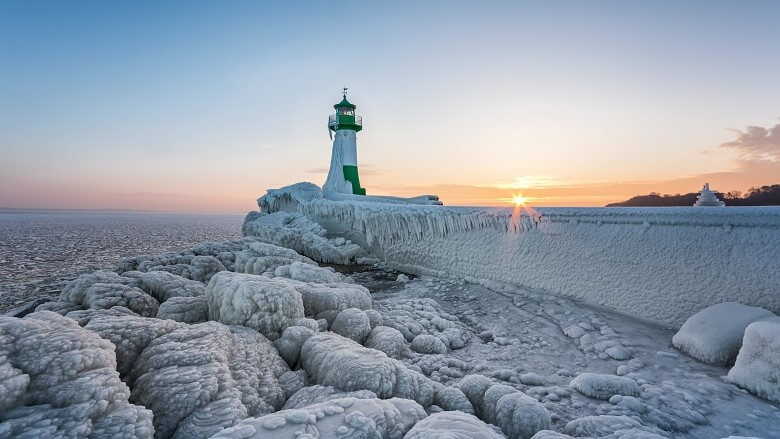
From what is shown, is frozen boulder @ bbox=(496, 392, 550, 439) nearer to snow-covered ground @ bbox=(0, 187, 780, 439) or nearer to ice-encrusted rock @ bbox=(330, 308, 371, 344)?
snow-covered ground @ bbox=(0, 187, 780, 439)

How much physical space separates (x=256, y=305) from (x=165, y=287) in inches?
98.4

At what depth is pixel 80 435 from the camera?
2186 millimetres

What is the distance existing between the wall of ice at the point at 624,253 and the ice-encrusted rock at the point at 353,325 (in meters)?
4.56

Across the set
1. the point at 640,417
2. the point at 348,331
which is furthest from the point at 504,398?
the point at 348,331

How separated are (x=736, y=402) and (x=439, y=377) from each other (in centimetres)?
316

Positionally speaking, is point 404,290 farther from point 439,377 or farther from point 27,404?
point 27,404

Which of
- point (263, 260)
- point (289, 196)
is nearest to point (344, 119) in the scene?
Answer: point (289, 196)

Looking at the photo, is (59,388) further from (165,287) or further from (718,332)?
(718,332)

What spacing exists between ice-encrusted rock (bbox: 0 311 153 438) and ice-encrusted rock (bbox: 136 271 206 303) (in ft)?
10.4

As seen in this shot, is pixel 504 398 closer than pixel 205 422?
No

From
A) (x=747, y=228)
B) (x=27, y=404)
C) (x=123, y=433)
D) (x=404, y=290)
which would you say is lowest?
(x=404, y=290)

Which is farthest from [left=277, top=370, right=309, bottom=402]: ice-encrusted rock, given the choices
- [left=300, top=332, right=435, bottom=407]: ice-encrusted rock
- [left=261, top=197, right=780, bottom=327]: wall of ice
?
[left=261, top=197, right=780, bottom=327]: wall of ice

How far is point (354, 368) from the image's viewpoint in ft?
11.5

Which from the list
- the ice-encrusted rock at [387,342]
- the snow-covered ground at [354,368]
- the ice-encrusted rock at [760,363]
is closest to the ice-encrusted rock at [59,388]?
the snow-covered ground at [354,368]
